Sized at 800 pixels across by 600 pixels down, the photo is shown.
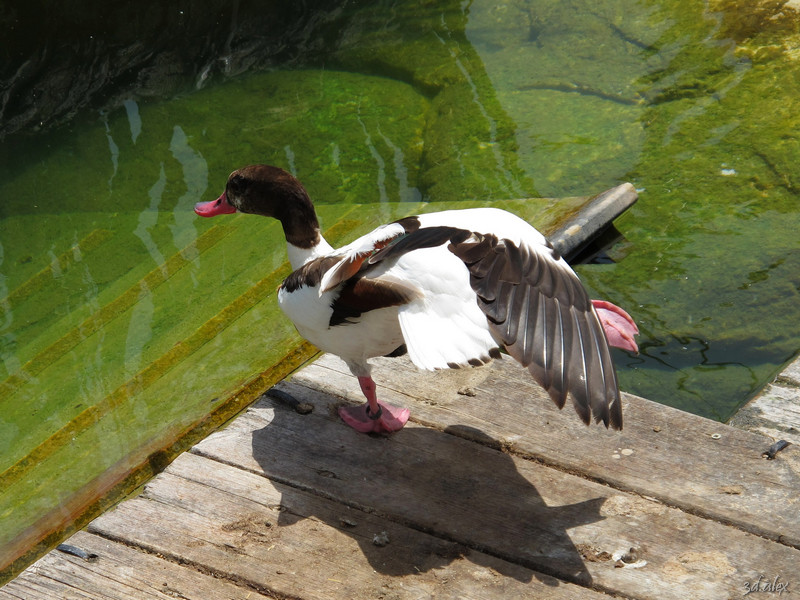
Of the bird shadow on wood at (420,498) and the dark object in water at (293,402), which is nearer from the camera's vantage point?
the bird shadow on wood at (420,498)

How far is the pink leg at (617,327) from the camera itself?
2.65 meters

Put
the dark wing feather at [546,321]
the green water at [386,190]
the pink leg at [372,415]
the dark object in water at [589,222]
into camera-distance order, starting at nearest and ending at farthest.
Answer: the dark wing feather at [546,321]
the pink leg at [372,415]
the green water at [386,190]
the dark object in water at [589,222]

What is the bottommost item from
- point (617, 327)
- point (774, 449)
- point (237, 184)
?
point (774, 449)

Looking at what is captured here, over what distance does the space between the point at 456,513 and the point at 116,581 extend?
978mm

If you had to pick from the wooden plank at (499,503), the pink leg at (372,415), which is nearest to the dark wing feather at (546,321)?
the wooden plank at (499,503)

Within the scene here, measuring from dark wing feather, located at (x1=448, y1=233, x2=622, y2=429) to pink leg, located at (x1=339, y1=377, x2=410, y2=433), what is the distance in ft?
2.22

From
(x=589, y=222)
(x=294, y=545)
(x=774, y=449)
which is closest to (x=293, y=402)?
(x=294, y=545)

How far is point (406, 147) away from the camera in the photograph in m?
6.01

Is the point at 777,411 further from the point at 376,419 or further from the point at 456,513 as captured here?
the point at 376,419

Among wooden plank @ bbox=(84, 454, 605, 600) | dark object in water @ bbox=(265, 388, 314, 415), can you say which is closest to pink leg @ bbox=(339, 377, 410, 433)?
dark object in water @ bbox=(265, 388, 314, 415)

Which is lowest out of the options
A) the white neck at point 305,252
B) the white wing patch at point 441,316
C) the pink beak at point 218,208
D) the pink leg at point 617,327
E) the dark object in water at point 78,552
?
the dark object in water at point 78,552

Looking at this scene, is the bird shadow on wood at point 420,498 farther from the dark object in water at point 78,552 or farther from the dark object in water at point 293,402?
the dark object in water at point 78,552

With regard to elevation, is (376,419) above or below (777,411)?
above

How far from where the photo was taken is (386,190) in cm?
564
